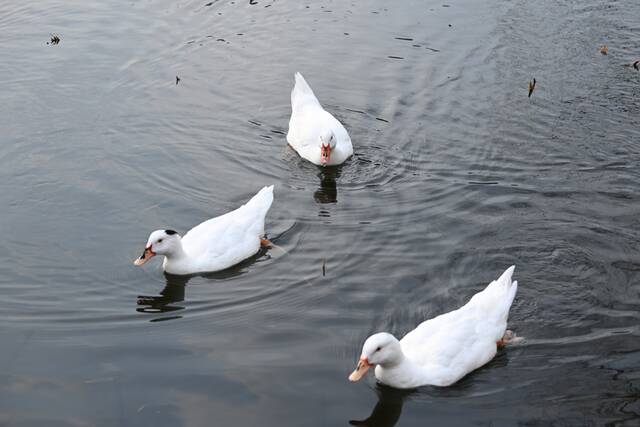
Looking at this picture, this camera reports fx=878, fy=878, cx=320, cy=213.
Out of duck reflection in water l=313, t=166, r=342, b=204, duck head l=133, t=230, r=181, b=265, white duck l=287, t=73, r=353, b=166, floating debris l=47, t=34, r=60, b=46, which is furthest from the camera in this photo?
floating debris l=47, t=34, r=60, b=46

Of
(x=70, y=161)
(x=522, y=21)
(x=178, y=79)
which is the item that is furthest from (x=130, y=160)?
(x=522, y=21)

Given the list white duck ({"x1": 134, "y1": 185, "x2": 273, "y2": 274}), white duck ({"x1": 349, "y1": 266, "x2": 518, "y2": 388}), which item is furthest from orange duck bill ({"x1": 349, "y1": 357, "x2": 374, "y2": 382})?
white duck ({"x1": 134, "y1": 185, "x2": 273, "y2": 274})

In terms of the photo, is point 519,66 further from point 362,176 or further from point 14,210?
point 14,210

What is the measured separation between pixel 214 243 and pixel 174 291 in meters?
0.77

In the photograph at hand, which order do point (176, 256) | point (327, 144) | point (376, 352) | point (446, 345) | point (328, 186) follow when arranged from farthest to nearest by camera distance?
point (327, 144)
point (328, 186)
point (176, 256)
point (446, 345)
point (376, 352)

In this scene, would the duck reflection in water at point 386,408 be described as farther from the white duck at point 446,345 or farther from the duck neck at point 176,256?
the duck neck at point 176,256

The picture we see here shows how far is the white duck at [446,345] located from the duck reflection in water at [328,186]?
12.4ft

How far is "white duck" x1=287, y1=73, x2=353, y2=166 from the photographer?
13.2 m

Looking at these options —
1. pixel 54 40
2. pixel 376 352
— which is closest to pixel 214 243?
pixel 376 352

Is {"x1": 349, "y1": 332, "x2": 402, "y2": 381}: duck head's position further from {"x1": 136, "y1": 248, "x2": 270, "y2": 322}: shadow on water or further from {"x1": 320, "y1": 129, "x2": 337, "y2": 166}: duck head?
{"x1": 320, "y1": 129, "x2": 337, "y2": 166}: duck head

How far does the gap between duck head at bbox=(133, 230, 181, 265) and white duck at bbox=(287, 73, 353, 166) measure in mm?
3532

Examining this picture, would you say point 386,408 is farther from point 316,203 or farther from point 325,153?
point 325,153

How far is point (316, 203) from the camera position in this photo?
1232cm

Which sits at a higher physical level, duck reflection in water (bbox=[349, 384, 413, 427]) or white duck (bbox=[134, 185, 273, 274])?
white duck (bbox=[134, 185, 273, 274])
